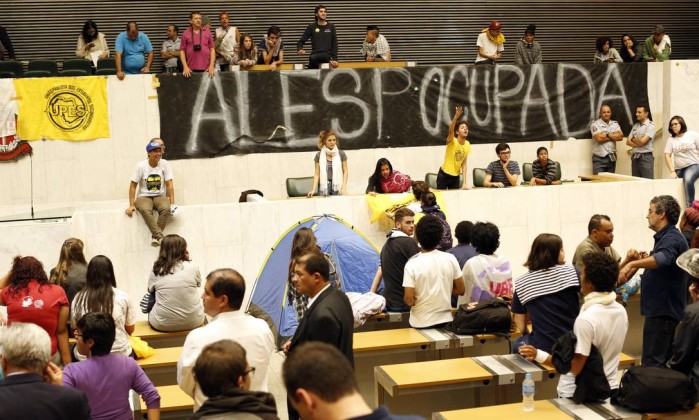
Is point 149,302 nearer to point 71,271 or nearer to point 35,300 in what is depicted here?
point 71,271

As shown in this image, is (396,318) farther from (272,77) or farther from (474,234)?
(272,77)

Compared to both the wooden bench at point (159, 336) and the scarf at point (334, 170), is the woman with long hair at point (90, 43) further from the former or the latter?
the wooden bench at point (159, 336)

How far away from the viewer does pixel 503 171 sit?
12812 mm

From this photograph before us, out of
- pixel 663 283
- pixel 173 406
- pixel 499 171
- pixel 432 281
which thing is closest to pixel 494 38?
pixel 499 171

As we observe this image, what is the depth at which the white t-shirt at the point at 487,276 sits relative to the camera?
780 cm

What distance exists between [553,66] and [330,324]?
12.0 metres

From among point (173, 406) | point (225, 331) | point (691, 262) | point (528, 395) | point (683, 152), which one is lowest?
point (173, 406)

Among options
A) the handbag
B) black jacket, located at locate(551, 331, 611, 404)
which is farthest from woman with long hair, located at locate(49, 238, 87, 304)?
black jacket, located at locate(551, 331, 611, 404)

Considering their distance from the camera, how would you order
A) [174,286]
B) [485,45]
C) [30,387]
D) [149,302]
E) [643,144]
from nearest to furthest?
[30,387] < [174,286] < [149,302] < [643,144] < [485,45]

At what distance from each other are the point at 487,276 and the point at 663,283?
58.5 inches

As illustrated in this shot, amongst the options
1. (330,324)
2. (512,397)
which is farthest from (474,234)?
(330,324)

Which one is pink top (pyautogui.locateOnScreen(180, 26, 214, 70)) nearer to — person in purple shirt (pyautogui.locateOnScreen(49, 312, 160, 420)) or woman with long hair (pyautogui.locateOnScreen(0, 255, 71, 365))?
woman with long hair (pyautogui.locateOnScreen(0, 255, 71, 365))

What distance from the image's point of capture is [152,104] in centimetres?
1409

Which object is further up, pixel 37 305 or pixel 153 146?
pixel 153 146
